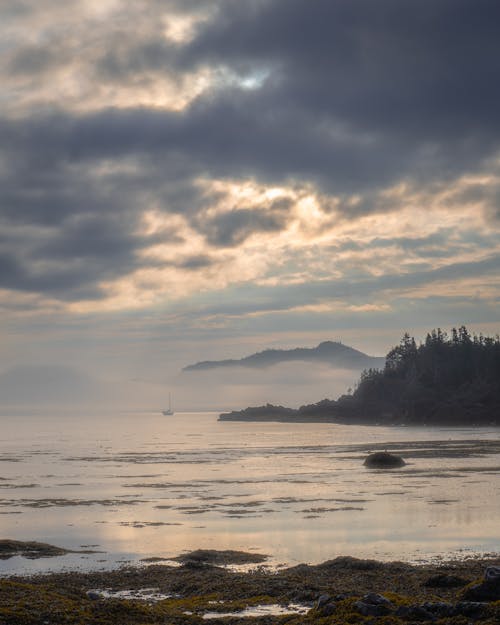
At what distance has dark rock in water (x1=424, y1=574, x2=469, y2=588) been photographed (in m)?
20.9

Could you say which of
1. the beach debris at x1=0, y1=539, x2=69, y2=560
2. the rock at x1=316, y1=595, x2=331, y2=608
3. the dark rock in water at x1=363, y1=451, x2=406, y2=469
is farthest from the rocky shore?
the dark rock in water at x1=363, y1=451, x2=406, y2=469

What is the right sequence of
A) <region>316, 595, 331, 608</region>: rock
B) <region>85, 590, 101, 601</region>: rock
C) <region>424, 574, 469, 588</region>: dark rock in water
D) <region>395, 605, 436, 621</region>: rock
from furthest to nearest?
<region>424, 574, 469, 588</region>: dark rock in water → <region>85, 590, 101, 601</region>: rock → <region>316, 595, 331, 608</region>: rock → <region>395, 605, 436, 621</region>: rock

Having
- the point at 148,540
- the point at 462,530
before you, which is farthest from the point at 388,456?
the point at 148,540

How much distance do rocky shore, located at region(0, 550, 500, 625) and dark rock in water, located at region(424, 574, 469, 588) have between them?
0.03 meters

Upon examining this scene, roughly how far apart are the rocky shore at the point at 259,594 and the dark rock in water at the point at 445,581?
3 centimetres

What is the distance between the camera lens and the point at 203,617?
59.4 feet

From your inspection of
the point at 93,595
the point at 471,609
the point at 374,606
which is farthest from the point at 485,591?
the point at 93,595

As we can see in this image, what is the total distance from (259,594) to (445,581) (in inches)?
215

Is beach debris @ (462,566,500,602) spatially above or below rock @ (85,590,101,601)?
above

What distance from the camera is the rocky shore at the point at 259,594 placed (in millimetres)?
16344

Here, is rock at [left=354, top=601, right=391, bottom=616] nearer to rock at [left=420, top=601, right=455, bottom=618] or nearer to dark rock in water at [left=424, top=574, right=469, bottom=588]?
rock at [left=420, top=601, right=455, bottom=618]

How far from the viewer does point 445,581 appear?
2112cm

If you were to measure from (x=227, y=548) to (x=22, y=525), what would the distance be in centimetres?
1312

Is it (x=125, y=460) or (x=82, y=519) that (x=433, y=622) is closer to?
(x=82, y=519)
